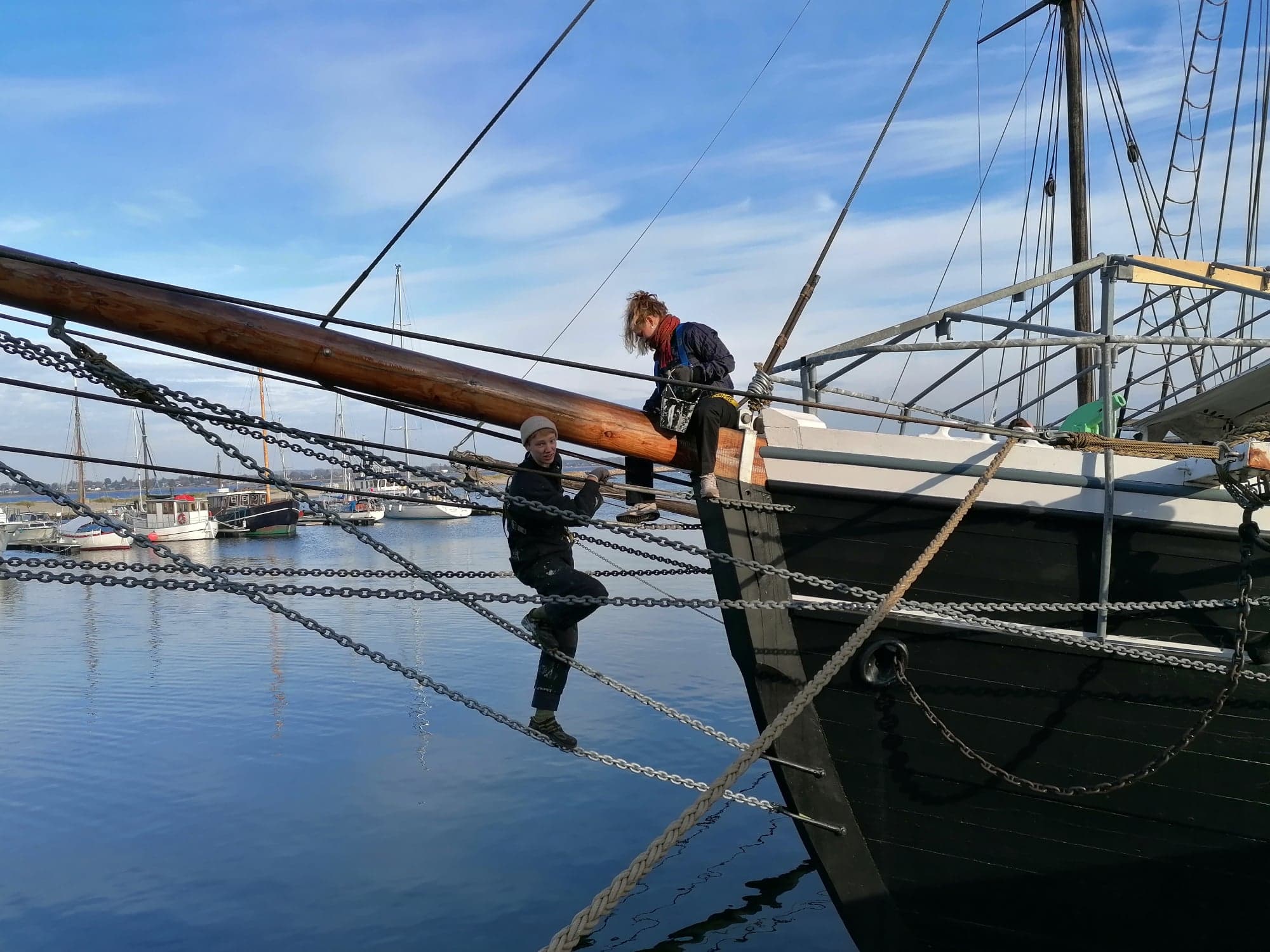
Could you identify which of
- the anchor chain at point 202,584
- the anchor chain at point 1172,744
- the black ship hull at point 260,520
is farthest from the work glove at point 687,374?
the black ship hull at point 260,520

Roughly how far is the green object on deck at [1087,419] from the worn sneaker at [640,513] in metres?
2.97

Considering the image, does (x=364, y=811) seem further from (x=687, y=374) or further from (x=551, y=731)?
(x=687, y=374)

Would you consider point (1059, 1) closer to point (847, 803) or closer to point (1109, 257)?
point (1109, 257)

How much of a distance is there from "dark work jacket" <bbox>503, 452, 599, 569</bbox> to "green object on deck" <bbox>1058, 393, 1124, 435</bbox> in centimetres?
352

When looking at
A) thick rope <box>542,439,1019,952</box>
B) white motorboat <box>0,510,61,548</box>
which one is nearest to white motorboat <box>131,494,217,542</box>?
white motorboat <box>0,510,61,548</box>

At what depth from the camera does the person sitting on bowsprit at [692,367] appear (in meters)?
4.83

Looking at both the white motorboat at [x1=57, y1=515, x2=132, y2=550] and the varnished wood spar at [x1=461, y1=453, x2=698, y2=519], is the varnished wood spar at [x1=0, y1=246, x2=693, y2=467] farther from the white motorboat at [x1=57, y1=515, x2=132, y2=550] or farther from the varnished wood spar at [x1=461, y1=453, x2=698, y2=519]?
the white motorboat at [x1=57, y1=515, x2=132, y2=550]

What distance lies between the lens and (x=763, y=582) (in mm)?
4926

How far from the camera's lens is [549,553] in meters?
4.96

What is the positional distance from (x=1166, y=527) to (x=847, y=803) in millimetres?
2098

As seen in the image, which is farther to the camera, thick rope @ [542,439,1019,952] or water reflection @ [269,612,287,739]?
water reflection @ [269,612,287,739]

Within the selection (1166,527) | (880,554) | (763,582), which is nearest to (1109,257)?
(1166,527)

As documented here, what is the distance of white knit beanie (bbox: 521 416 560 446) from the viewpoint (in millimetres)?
4711

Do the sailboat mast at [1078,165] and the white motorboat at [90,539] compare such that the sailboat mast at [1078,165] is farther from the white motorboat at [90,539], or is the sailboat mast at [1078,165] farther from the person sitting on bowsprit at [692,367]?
the white motorboat at [90,539]
